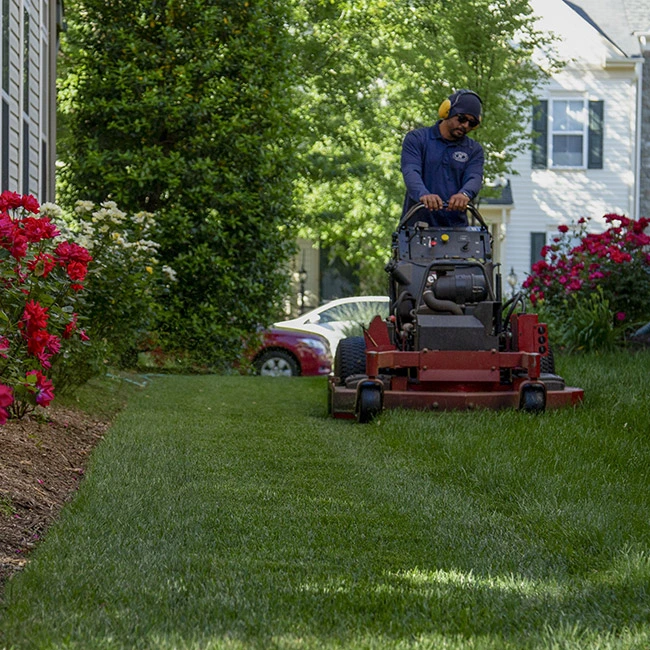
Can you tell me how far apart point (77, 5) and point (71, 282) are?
8.62 meters

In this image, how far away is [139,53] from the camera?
47.3 ft

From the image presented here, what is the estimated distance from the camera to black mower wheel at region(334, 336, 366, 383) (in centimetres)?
906

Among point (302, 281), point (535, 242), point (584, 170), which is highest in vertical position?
point (584, 170)

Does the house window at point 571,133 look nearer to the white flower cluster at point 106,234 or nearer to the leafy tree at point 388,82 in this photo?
the leafy tree at point 388,82

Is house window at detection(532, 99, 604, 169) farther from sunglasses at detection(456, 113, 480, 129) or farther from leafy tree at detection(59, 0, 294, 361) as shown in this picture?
sunglasses at detection(456, 113, 480, 129)

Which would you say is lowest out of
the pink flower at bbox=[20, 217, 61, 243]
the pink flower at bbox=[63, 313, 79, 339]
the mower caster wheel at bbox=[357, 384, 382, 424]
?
the mower caster wheel at bbox=[357, 384, 382, 424]

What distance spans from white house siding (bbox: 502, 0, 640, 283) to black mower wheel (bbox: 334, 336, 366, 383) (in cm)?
1840

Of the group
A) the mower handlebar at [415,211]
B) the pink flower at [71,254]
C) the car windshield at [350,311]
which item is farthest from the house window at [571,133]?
the pink flower at [71,254]

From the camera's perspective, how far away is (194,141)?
1425 cm

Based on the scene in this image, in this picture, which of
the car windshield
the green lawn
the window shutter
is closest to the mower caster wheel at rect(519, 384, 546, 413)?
the green lawn

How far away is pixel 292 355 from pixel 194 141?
350 centimetres

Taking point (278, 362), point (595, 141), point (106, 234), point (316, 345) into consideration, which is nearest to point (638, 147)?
point (595, 141)

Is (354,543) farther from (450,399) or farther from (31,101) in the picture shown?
(31,101)

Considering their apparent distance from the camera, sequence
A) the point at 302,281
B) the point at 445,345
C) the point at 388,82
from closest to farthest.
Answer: the point at 445,345, the point at 388,82, the point at 302,281
